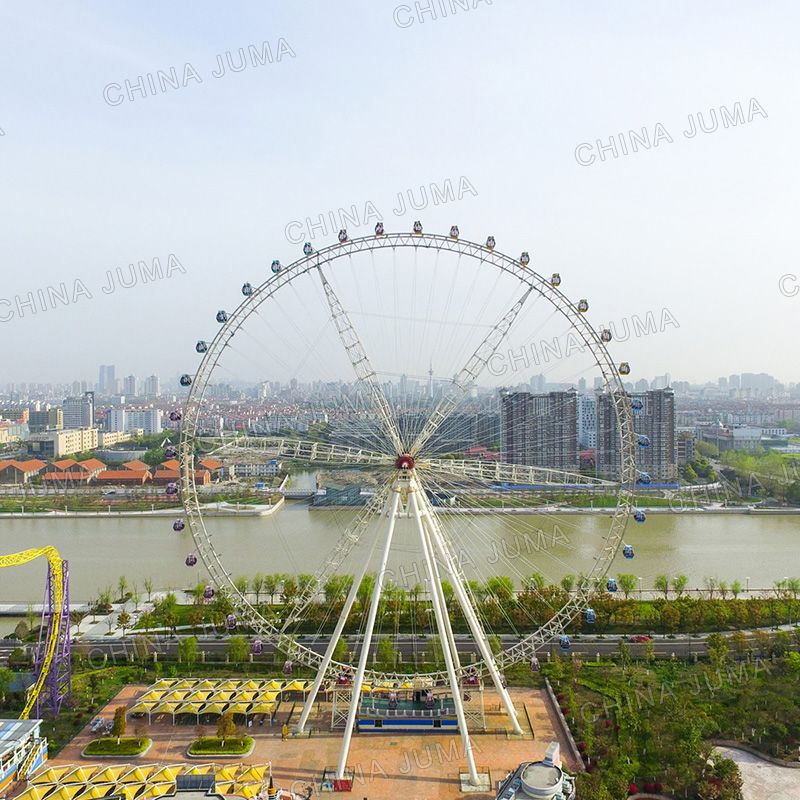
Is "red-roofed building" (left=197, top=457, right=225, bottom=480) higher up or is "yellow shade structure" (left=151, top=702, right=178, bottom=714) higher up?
"red-roofed building" (left=197, top=457, right=225, bottom=480)

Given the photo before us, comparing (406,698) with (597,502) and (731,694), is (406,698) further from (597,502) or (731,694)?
(597,502)

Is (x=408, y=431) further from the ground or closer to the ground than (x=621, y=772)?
further from the ground

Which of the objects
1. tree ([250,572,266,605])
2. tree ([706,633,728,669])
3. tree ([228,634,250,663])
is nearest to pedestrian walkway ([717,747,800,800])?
tree ([706,633,728,669])

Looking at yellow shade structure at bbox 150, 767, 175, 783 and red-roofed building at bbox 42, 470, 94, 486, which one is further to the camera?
red-roofed building at bbox 42, 470, 94, 486

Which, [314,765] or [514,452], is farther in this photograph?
[514,452]

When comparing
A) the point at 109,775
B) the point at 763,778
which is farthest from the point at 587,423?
the point at 109,775

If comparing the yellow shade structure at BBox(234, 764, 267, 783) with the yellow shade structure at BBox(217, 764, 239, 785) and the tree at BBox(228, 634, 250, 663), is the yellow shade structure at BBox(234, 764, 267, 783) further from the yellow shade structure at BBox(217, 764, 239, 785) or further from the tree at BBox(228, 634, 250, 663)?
the tree at BBox(228, 634, 250, 663)

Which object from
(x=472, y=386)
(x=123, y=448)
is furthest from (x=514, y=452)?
(x=123, y=448)

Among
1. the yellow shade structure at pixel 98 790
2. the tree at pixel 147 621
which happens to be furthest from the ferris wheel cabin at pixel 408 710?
the tree at pixel 147 621

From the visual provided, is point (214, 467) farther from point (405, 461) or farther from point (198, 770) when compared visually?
point (405, 461)
